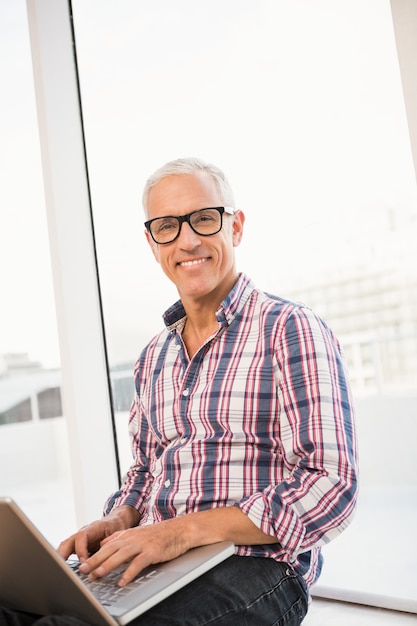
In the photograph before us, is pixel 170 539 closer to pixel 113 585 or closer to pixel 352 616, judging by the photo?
pixel 113 585

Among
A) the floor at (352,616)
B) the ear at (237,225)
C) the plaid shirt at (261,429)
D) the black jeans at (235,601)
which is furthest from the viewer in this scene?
the floor at (352,616)

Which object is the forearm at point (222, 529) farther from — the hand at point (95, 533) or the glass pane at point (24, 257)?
the glass pane at point (24, 257)

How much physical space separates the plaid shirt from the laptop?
6.0 inches

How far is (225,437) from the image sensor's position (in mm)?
1335

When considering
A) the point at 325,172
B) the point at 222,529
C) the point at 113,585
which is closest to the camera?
the point at 113,585

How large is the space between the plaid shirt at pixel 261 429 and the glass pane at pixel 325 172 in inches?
18.6

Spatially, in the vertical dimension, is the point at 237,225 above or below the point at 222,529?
above

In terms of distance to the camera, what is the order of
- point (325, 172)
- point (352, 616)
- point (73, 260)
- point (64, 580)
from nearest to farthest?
point (64, 580)
point (352, 616)
point (325, 172)
point (73, 260)

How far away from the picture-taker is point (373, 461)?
181 centimetres

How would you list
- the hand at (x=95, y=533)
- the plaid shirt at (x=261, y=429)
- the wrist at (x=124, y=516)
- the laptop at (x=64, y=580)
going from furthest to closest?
the wrist at (x=124, y=516) → the hand at (x=95, y=533) → the plaid shirt at (x=261, y=429) → the laptop at (x=64, y=580)

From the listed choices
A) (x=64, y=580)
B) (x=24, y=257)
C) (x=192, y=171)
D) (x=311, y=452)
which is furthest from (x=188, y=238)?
(x=24, y=257)

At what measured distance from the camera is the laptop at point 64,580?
928 millimetres

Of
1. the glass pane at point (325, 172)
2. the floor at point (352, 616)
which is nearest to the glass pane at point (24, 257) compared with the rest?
the glass pane at point (325, 172)

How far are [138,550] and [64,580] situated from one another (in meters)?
0.21
